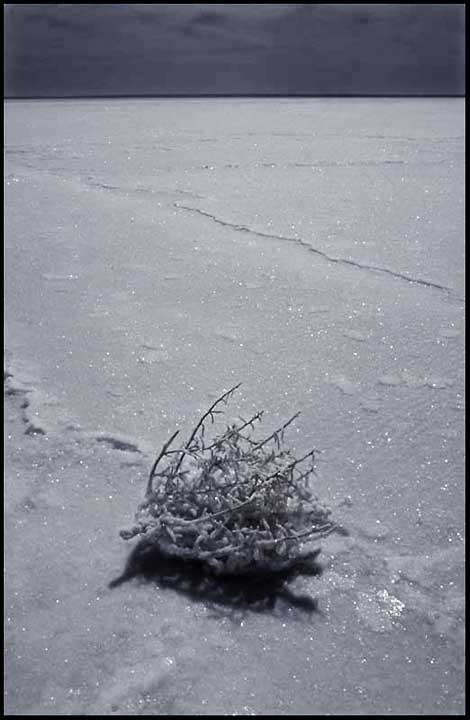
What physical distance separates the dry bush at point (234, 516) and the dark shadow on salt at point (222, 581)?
0.01m

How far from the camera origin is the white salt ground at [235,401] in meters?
0.91

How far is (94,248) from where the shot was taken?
231cm

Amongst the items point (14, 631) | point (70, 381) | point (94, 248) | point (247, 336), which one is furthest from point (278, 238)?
point (14, 631)

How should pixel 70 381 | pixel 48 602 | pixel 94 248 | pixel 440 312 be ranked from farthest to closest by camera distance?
pixel 94 248
pixel 440 312
pixel 70 381
pixel 48 602

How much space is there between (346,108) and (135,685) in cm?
495

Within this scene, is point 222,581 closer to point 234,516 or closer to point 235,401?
point 234,516

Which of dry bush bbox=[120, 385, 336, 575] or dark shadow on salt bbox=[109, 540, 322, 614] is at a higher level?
dry bush bbox=[120, 385, 336, 575]

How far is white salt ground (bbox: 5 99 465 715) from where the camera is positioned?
905mm

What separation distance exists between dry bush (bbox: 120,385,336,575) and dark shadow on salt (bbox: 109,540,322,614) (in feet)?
0.04

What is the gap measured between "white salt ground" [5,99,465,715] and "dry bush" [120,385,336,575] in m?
0.05

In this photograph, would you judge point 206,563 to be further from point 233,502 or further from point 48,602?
point 48,602

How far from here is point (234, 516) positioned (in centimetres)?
103

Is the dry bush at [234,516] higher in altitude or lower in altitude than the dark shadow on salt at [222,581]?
higher

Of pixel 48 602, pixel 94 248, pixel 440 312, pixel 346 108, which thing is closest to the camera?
pixel 48 602
